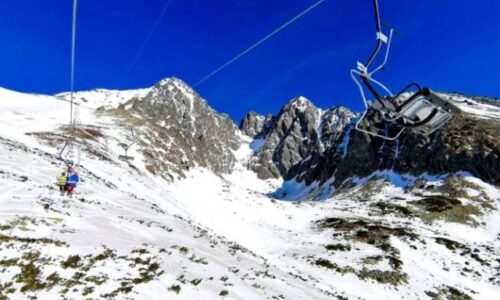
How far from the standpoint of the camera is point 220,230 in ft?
182

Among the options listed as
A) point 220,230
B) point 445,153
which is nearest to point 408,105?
point 220,230

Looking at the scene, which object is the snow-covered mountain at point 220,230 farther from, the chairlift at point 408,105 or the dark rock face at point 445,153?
the chairlift at point 408,105

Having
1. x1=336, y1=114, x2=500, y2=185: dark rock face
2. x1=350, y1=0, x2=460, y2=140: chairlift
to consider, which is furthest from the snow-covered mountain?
x1=350, y1=0, x2=460, y2=140: chairlift

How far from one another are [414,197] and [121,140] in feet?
249

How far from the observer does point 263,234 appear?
59438 mm

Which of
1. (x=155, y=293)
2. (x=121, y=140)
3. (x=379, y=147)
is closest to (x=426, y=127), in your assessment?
(x=155, y=293)

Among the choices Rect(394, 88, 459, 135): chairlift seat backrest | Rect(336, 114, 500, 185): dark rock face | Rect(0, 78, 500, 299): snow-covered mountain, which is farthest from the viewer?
Rect(336, 114, 500, 185): dark rock face

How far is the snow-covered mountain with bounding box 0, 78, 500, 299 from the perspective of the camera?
63.5 ft

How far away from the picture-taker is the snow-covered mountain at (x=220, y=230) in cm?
1936

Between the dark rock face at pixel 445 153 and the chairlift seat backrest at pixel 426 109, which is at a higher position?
the dark rock face at pixel 445 153

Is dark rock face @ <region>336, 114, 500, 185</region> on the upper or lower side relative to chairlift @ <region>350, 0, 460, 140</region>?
upper

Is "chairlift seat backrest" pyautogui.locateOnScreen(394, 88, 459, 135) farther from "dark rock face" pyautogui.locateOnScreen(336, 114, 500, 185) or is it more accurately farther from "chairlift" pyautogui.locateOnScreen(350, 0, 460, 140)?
"dark rock face" pyautogui.locateOnScreen(336, 114, 500, 185)

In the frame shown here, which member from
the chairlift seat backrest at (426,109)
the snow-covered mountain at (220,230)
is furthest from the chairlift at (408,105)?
the snow-covered mountain at (220,230)

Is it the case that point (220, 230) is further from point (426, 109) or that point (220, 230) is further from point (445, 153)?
point (445, 153)
